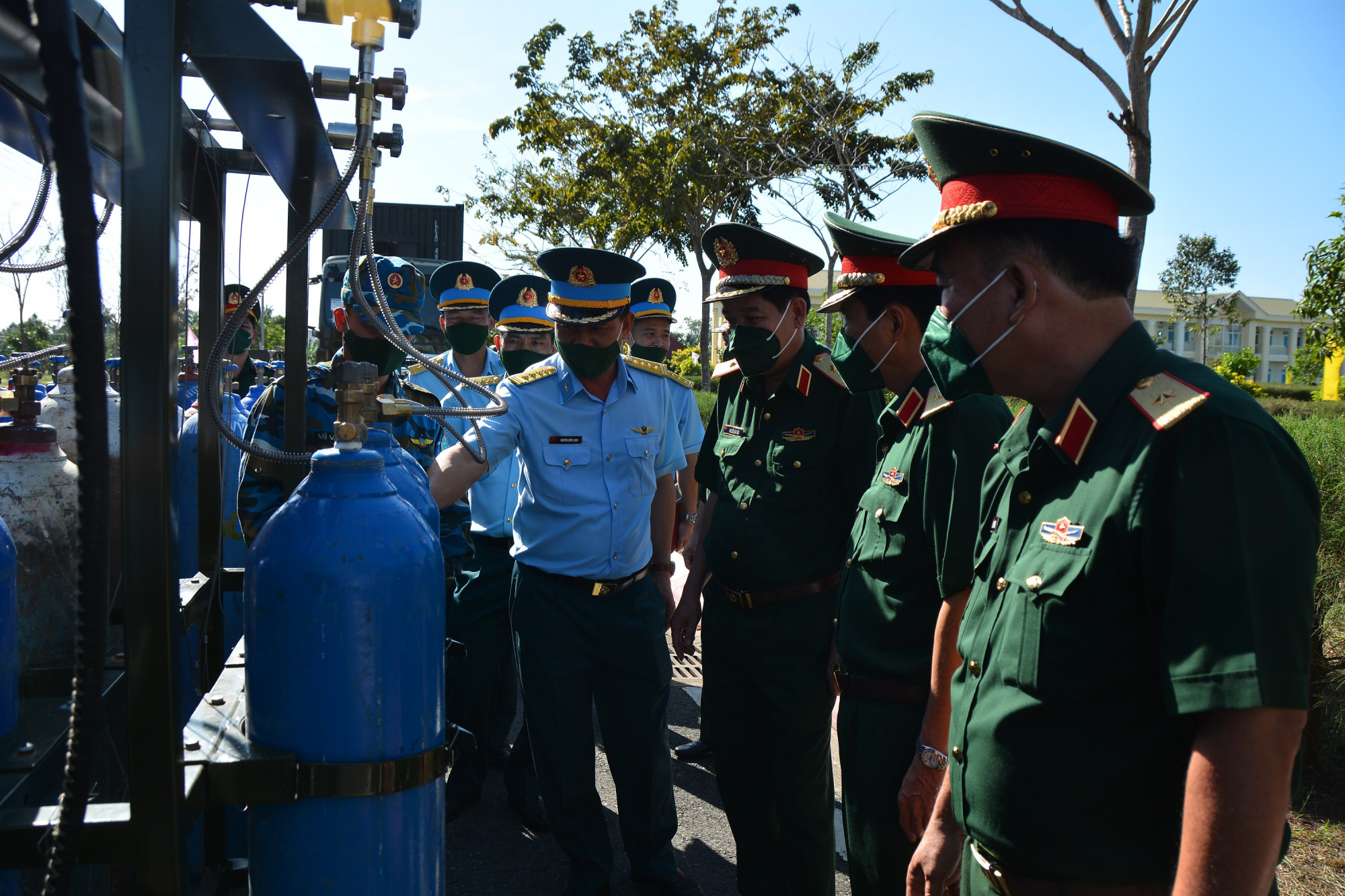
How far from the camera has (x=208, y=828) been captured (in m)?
1.92

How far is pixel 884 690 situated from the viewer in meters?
2.35

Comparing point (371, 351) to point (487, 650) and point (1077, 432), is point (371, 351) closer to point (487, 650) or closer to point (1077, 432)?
point (487, 650)

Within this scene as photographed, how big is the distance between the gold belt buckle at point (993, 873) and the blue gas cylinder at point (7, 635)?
1573 millimetres

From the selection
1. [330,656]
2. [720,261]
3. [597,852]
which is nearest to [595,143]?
[720,261]

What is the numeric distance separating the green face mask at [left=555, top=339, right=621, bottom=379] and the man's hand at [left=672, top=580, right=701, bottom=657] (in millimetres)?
896

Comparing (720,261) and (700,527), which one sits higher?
(720,261)

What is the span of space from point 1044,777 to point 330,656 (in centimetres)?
108

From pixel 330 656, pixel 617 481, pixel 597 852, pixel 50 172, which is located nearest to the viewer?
pixel 330 656

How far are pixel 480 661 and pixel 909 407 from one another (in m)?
2.33

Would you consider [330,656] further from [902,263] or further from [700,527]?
[700,527]

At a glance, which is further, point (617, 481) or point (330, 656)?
point (617, 481)

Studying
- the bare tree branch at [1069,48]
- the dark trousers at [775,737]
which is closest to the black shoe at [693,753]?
the dark trousers at [775,737]

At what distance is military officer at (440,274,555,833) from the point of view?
12.4 ft

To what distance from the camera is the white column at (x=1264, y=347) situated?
81.2 metres
